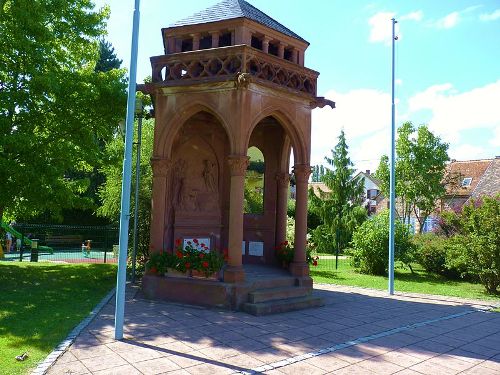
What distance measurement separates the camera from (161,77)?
1030 centimetres

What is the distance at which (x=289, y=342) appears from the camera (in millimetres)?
6566

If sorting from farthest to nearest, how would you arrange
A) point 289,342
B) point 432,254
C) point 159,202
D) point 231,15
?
point 432,254 → point 159,202 → point 231,15 → point 289,342

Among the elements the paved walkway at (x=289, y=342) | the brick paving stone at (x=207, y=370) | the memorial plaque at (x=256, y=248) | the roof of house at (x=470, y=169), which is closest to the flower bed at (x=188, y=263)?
the paved walkway at (x=289, y=342)

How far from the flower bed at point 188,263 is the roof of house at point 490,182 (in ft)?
90.6

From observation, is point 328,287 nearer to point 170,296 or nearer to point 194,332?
point 170,296

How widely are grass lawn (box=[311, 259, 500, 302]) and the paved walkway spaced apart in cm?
337

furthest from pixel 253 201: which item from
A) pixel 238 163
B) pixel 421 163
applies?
pixel 421 163

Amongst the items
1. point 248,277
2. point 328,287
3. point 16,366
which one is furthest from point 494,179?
point 16,366

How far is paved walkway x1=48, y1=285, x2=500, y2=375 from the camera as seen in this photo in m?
5.41

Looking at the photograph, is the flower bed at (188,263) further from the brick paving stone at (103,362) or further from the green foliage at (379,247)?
the green foliage at (379,247)

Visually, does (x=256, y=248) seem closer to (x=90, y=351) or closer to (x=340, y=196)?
(x=90, y=351)

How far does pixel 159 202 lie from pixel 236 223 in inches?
81.7

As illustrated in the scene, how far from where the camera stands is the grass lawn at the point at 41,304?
5715mm

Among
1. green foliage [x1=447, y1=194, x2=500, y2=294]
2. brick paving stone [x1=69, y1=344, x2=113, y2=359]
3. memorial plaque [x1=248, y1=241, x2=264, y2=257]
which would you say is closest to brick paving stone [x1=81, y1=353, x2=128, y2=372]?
brick paving stone [x1=69, y1=344, x2=113, y2=359]
